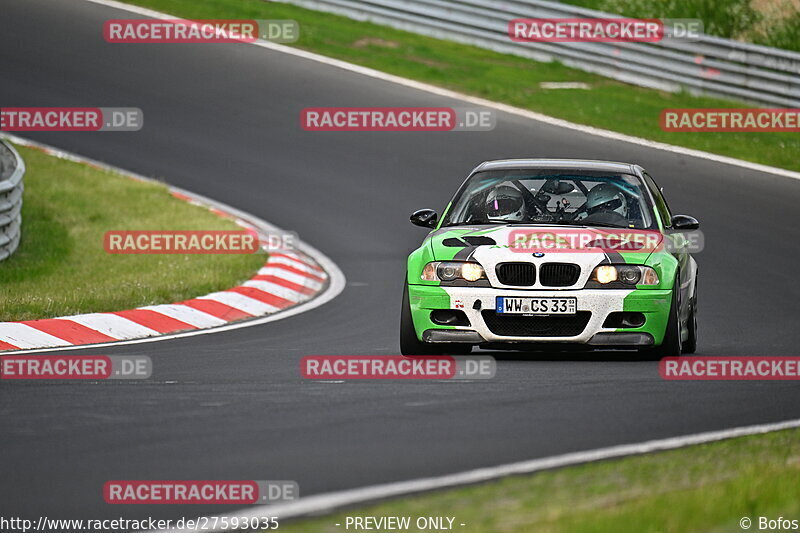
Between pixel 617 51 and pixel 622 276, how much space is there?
16.2 meters

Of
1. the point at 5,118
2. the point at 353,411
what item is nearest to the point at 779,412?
the point at 353,411

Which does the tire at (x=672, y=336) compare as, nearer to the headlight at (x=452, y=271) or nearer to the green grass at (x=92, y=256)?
the headlight at (x=452, y=271)

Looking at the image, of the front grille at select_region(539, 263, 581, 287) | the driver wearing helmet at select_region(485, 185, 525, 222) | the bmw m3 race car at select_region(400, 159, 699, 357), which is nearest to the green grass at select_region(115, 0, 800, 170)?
the driver wearing helmet at select_region(485, 185, 525, 222)

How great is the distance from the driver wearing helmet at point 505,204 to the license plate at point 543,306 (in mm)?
1093

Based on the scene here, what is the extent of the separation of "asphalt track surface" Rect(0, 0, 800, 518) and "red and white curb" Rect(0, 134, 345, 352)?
373mm

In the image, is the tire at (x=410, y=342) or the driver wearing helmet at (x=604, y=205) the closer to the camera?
the tire at (x=410, y=342)

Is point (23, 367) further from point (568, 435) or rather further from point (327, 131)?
point (327, 131)

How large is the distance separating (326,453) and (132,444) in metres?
0.86

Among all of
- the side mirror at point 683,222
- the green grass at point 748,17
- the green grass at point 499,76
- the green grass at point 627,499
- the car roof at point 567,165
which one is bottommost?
the green grass at point 627,499

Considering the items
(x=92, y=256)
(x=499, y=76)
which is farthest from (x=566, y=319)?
(x=499, y=76)

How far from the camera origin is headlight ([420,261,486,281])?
977 centimetres

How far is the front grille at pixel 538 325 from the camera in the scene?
A: 9.64 m

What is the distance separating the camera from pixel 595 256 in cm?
977

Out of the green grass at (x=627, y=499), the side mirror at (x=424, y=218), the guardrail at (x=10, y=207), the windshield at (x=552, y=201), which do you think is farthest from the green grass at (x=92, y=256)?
the green grass at (x=627, y=499)
